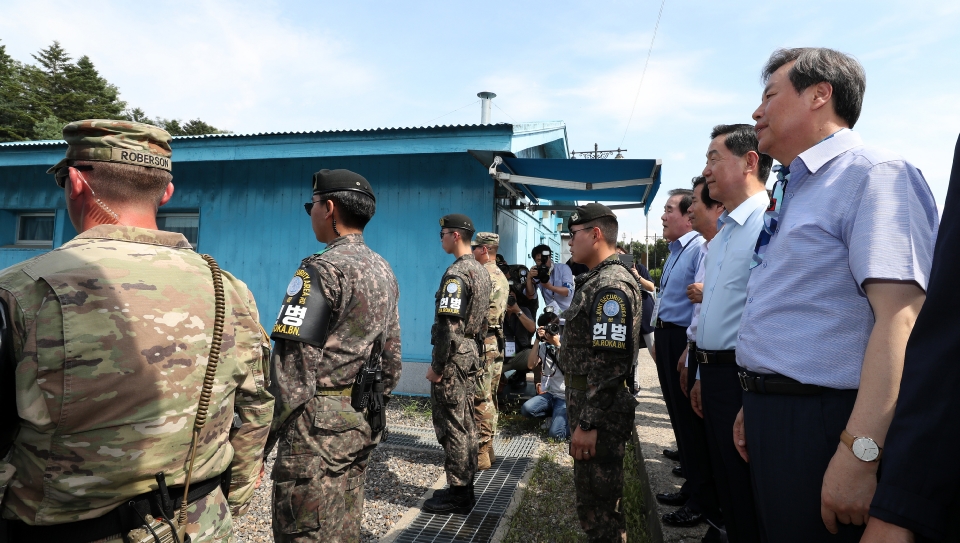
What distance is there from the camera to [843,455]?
127 cm

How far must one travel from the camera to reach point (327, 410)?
7.78 feet

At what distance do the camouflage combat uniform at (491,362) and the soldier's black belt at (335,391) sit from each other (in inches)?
92.4

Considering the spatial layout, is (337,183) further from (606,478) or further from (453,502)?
(453,502)

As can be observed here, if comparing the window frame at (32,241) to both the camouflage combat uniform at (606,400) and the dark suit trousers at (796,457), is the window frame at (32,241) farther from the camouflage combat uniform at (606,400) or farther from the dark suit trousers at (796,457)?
the dark suit trousers at (796,457)

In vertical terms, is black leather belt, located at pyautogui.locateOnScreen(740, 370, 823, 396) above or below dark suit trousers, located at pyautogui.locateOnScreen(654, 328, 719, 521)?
above

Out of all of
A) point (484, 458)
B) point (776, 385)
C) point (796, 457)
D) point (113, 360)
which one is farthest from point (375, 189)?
point (796, 457)

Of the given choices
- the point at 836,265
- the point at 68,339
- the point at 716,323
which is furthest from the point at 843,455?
the point at 68,339

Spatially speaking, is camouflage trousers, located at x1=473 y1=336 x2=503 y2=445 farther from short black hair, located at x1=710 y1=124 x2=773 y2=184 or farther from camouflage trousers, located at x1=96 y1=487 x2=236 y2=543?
camouflage trousers, located at x1=96 y1=487 x2=236 y2=543

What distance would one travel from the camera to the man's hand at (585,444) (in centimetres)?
269

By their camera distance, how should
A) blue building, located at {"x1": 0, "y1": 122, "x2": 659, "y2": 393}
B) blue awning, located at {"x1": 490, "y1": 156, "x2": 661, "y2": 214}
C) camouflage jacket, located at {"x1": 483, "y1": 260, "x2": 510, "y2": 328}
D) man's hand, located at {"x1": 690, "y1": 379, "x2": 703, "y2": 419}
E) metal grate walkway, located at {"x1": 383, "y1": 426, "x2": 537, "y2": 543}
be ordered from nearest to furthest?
man's hand, located at {"x1": 690, "y1": 379, "x2": 703, "y2": 419}
metal grate walkway, located at {"x1": 383, "y1": 426, "x2": 537, "y2": 543}
camouflage jacket, located at {"x1": 483, "y1": 260, "x2": 510, "y2": 328}
blue awning, located at {"x1": 490, "y1": 156, "x2": 661, "y2": 214}
blue building, located at {"x1": 0, "y1": 122, "x2": 659, "y2": 393}

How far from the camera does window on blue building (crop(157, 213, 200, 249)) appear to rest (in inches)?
330

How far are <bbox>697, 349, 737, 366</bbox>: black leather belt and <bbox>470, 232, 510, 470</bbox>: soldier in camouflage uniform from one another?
8.07 feet

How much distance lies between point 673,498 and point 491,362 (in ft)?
6.80

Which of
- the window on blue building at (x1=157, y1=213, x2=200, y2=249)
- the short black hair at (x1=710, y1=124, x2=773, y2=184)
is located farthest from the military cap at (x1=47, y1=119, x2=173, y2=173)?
the window on blue building at (x1=157, y1=213, x2=200, y2=249)
